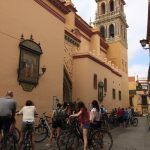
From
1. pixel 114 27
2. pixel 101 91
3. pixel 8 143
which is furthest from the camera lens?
pixel 114 27

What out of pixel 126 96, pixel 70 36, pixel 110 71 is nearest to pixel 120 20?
pixel 126 96

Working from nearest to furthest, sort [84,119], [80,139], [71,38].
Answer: [84,119] < [80,139] < [71,38]

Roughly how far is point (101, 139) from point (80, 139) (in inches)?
29.0

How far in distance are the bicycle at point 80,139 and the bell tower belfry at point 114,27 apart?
98.3ft

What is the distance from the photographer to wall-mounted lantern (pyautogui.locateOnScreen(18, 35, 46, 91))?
14.6 meters

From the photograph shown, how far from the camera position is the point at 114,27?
4350cm

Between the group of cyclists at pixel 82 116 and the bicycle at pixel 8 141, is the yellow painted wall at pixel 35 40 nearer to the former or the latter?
the group of cyclists at pixel 82 116

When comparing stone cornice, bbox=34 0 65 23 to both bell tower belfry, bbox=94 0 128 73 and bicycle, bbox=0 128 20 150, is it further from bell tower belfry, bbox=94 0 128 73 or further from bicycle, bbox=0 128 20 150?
bell tower belfry, bbox=94 0 128 73

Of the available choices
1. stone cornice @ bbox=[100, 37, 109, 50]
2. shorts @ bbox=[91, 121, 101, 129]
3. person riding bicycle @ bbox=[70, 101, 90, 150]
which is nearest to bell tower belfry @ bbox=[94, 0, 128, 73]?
stone cornice @ bbox=[100, 37, 109, 50]

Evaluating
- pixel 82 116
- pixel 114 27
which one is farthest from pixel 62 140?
pixel 114 27

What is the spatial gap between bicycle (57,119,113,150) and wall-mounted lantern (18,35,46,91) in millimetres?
5543

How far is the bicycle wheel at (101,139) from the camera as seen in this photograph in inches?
376

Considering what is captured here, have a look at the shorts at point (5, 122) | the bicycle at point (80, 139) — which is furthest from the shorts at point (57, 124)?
the shorts at point (5, 122)

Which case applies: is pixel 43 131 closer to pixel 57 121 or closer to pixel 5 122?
pixel 57 121
